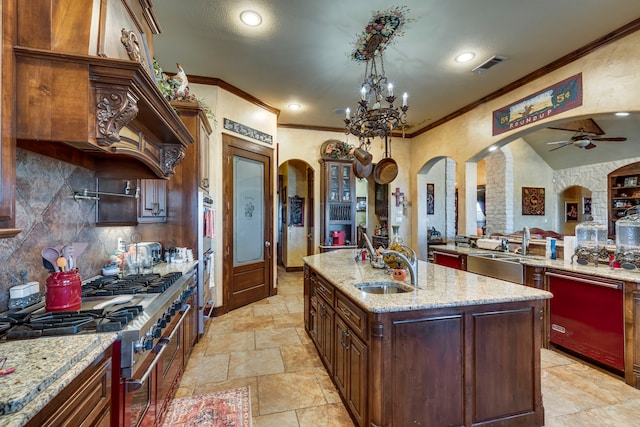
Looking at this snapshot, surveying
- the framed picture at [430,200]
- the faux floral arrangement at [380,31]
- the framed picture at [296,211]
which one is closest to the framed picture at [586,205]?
the framed picture at [430,200]

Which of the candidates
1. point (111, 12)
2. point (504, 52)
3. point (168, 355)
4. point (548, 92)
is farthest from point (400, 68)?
point (168, 355)

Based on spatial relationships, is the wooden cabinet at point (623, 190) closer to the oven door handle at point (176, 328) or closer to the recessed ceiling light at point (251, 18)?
the recessed ceiling light at point (251, 18)

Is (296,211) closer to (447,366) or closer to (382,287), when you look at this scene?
(382,287)

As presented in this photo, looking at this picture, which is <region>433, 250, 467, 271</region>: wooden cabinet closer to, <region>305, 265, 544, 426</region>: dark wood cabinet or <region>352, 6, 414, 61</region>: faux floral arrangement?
<region>305, 265, 544, 426</region>: dark wood cabinet

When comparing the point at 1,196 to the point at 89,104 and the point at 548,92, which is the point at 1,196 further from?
the point at 548,92

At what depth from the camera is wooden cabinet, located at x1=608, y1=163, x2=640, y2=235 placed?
702 cm

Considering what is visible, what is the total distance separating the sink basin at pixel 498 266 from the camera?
329 centimetres

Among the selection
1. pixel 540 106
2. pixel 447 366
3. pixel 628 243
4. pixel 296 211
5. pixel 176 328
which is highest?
pixel 540 106

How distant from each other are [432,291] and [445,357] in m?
0.40

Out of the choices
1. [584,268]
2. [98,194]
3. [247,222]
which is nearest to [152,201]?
[98,194]

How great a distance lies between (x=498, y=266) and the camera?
3.56 meters

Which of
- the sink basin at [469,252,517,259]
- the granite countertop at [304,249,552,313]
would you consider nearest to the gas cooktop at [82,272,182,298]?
the granite countertop at [304,249,552,313]

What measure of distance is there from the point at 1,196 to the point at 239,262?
11.6 feet

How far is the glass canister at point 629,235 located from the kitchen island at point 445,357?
1.80 metres
